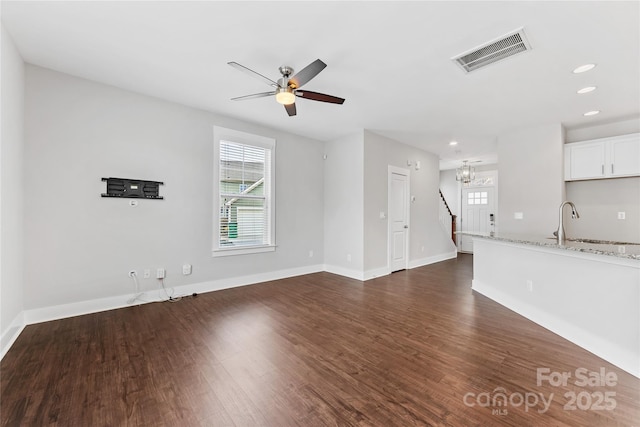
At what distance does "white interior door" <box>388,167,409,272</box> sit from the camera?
5.70 meters

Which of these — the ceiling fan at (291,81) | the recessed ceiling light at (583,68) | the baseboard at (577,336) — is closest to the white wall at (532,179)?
the baseboard at (577,336)

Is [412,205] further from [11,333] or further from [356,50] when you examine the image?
[11,333]

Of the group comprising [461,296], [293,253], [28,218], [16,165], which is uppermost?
[16,165]

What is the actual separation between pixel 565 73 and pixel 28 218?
20.7 feet

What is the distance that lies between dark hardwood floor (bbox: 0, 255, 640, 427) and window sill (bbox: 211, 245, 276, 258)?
40.2 inches

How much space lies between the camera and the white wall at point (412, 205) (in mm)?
5199

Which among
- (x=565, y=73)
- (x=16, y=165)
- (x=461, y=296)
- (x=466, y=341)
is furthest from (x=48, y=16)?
(x=461, y=296)

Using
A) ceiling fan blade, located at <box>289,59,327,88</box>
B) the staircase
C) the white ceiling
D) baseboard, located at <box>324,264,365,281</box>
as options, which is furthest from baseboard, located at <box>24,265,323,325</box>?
the staircase

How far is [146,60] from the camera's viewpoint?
9.36 feet

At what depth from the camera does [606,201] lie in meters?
4.61

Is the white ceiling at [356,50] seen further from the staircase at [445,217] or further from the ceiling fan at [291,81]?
the staircase at [445,217]

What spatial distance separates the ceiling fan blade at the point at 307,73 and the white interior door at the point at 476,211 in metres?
7.88

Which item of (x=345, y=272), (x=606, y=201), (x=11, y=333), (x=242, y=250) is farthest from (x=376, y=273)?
(x=11, y=333)

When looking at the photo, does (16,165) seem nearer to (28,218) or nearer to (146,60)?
(28,218)
